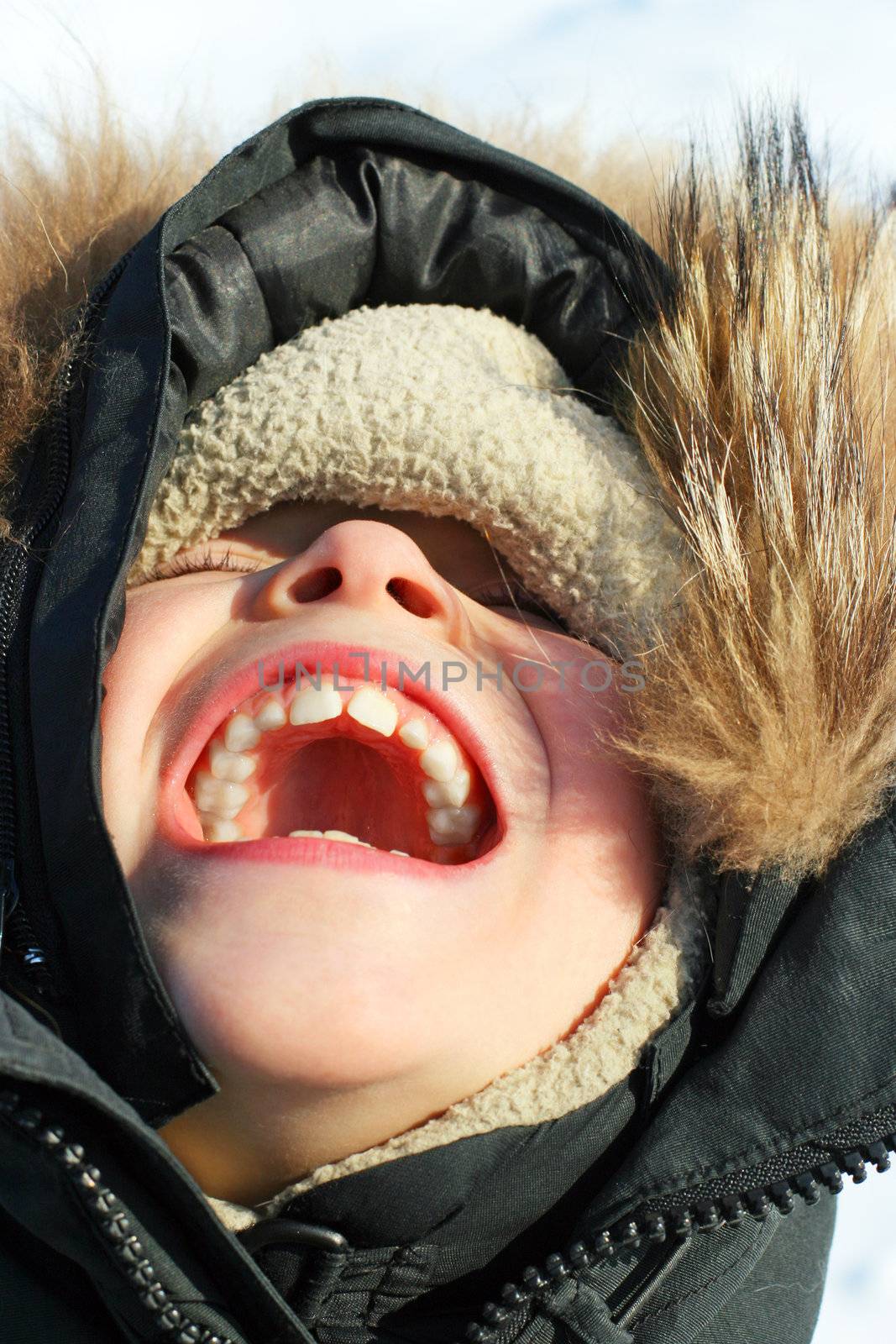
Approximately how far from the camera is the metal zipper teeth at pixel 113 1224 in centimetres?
75

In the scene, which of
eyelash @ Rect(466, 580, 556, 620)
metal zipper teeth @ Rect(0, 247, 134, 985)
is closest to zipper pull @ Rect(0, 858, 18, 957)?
metal zipper teeth @ Rect(0, 247, 134, 985)

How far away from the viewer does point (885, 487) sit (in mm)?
1000

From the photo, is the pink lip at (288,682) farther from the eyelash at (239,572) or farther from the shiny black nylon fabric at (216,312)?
the eyelash at (239,572)

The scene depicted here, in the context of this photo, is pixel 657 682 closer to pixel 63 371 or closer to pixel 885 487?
pixel 885 487

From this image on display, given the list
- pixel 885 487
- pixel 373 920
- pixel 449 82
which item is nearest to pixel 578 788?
pixel 373 920

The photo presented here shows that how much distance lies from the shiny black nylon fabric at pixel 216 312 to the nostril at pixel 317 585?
5.9 inches

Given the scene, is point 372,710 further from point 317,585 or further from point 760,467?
point 760,467

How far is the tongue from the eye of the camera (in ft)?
3.65

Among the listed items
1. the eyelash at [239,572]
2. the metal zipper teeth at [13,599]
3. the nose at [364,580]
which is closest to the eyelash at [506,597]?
the eyelash at [239,572]

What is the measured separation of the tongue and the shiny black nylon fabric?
10.7 inches

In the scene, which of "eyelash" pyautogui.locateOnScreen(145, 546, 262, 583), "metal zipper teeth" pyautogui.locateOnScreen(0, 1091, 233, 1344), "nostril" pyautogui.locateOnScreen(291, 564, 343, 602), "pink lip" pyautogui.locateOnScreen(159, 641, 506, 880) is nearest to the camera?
"metal zipper teeth" pyautogui.locateOnScreen(0, 1091, 233, 1344)

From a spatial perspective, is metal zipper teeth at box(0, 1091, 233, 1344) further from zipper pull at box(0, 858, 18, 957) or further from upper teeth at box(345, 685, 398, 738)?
upper teeth at box(345, 685, 398, 738)

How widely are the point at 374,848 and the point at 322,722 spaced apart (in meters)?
0.12

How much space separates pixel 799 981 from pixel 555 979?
218 mm
